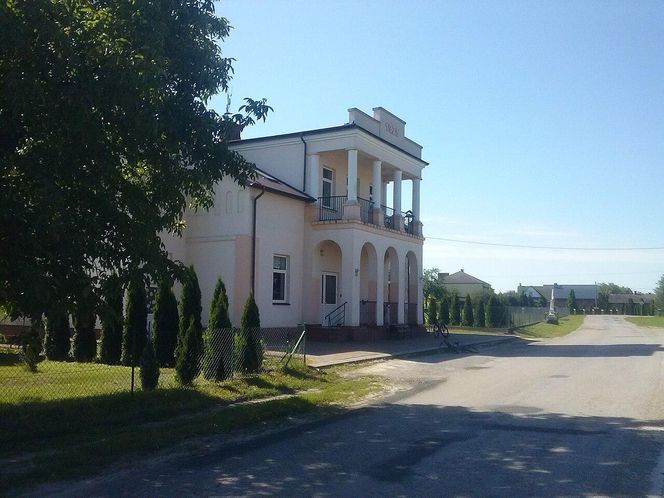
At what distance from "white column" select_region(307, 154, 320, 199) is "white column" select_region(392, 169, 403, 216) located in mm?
4575

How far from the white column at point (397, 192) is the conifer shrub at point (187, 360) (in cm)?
1830

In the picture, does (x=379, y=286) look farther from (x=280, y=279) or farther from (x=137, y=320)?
(x=137, y=320)

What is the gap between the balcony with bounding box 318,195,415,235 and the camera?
2772cm

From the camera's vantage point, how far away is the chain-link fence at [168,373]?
12.5 metres

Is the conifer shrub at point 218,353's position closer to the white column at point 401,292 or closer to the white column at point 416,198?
the white column at point 401,292

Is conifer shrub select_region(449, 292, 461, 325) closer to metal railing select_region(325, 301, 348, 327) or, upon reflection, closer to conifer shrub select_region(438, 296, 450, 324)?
conifer shrub select_region(438, 296, 450, 324)

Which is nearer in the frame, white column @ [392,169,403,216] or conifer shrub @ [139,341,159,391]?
conifer shrub @ [139,341,159,391]

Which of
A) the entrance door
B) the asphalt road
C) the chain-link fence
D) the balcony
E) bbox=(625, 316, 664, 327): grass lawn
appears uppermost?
the balcony

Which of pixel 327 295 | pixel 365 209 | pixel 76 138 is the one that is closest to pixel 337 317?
pixel 327 295

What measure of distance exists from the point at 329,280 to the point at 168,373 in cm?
1432

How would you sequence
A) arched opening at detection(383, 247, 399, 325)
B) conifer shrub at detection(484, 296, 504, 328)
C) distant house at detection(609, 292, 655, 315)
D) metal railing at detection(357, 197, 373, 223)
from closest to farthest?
metal railing at detection(357, 197, 373, 223) < arched opening at detection(383, 247, 399, 325) < conifer shrub at detection(484, 296, 504, 328) < distant house at detection(609, 292, 655, 315)

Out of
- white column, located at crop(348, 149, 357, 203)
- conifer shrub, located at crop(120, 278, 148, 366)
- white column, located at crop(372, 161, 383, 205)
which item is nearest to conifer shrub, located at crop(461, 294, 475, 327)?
white column, located at crop(372, 161, 383, 205)

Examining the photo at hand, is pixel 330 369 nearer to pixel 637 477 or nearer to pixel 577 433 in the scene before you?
pixel 577 433

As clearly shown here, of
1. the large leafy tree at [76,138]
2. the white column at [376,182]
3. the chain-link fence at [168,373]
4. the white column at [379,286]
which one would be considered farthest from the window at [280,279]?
the large leafy tree at [76,138]
